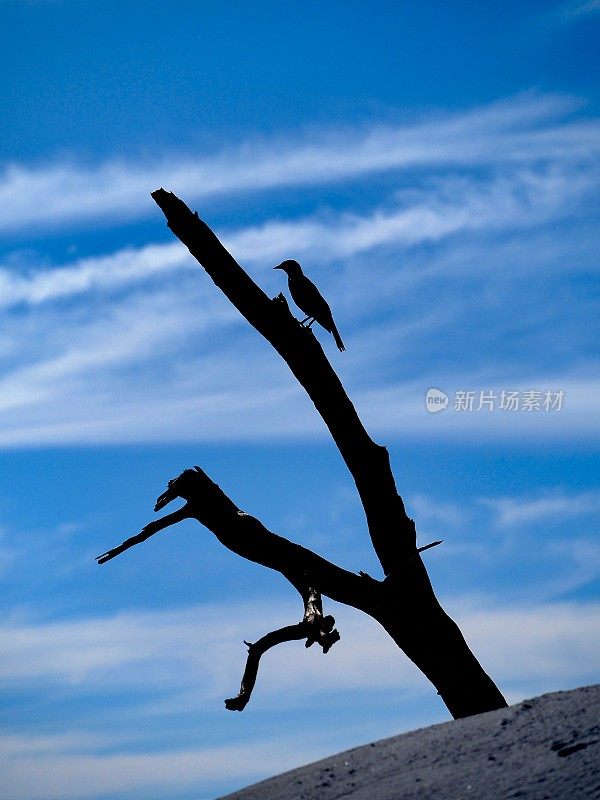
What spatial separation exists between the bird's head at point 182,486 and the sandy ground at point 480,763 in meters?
2.48

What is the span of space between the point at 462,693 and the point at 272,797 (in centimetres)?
276

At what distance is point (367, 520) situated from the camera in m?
6.88

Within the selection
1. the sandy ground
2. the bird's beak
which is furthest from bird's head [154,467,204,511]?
the sandy ground

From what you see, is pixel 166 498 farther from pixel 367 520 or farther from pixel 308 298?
pixel 308 298

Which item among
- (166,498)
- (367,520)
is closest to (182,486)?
(166,498)

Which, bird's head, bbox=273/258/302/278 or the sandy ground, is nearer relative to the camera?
the sandy ground

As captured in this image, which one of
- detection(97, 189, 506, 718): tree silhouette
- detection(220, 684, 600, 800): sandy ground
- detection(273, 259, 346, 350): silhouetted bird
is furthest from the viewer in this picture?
detection(273, 259, 346, 350): silhouetted bird

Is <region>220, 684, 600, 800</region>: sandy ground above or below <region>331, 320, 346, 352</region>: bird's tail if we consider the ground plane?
below

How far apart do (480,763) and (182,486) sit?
134 inches

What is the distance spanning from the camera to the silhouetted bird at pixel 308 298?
29.2 feet

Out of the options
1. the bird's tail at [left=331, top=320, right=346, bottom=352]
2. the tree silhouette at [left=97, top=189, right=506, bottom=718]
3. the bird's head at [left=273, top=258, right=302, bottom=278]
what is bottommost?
the tree silhouette at [left=97, top=189, right=506, bottom=718]

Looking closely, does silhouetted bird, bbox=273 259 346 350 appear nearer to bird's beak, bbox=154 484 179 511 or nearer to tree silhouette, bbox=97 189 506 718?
tree silhouette, bbox=97 189 506 718

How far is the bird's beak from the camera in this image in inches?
259

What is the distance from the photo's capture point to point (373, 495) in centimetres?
678
